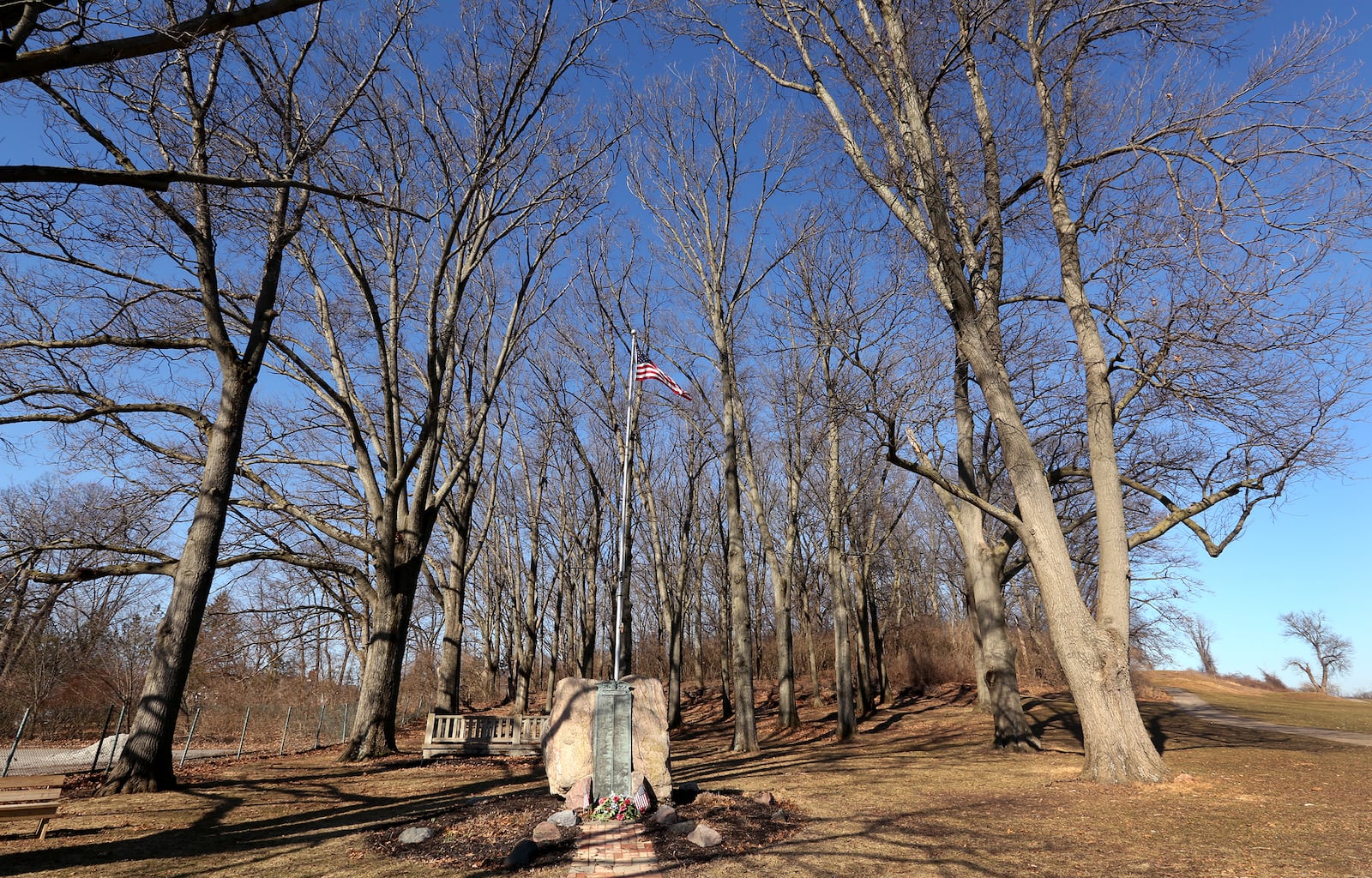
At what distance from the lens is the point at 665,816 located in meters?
7.63

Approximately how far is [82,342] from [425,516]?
21.5 ft

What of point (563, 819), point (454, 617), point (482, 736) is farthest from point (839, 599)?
point (563, 819)

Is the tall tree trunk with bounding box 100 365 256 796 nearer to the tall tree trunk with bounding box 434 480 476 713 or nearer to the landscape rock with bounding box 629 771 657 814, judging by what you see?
the landscape rock with bounding box 629 771 657 814

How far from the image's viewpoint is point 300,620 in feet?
54.6

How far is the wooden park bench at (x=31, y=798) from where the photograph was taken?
641 centimetres

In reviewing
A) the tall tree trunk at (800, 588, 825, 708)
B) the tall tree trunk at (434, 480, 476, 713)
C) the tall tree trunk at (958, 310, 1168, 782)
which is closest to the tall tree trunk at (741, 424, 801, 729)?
the tall tree trunk at (800, 588, 825, 708)

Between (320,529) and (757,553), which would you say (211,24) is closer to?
(320,529)

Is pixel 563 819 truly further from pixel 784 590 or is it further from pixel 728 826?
pixel 784 590

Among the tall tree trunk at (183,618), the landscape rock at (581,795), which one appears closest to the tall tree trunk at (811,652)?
the landscape rock at (581,795)

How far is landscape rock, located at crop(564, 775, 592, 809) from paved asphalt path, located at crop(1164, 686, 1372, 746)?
16.5 m

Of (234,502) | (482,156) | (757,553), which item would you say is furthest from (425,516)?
(757,553)

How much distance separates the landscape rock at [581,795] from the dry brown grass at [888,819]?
1776 millimetres

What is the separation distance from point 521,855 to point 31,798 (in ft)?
15.9

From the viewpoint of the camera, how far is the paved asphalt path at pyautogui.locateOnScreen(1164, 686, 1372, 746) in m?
15.8
